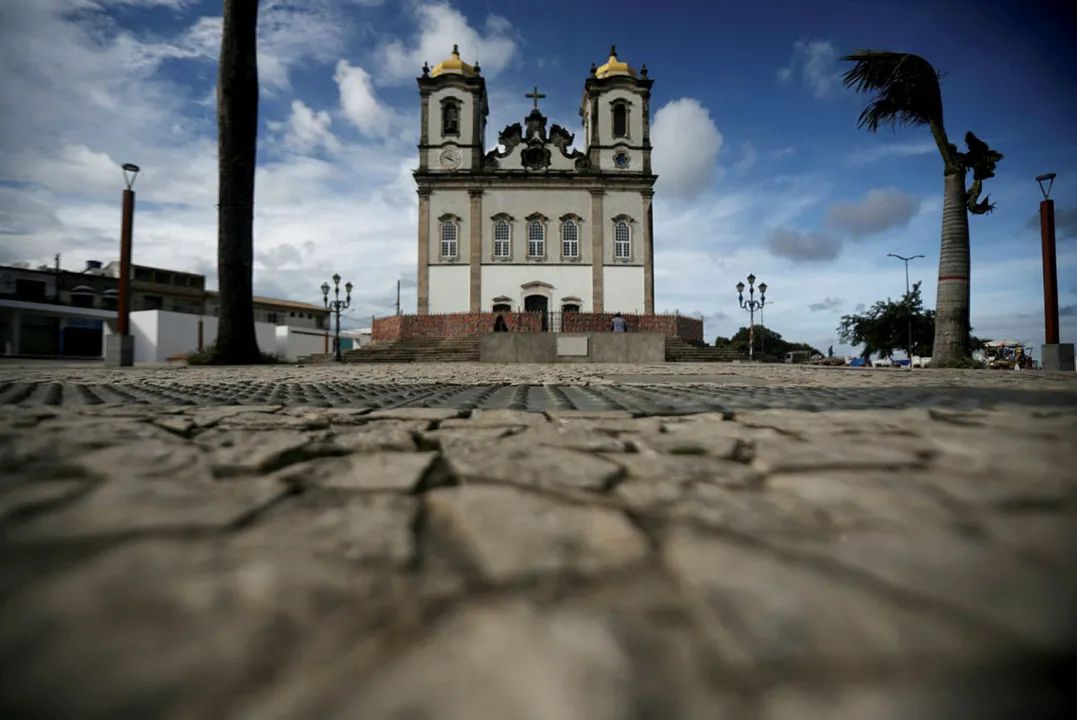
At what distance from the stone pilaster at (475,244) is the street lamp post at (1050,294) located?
73.5 ft

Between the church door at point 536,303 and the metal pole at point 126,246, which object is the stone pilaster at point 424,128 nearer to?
the church door at point 536,303

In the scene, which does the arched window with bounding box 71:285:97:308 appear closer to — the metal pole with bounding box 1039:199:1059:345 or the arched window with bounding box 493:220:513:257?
the arched window with bounding box 493:220:513:257

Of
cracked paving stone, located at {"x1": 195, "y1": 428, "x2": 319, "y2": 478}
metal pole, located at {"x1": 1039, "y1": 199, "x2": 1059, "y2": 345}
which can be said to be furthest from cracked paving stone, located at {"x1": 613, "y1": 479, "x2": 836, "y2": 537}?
metal pole, located at {"x1": 1039, "y1": 199, "x2": 1059, "y2": 345}

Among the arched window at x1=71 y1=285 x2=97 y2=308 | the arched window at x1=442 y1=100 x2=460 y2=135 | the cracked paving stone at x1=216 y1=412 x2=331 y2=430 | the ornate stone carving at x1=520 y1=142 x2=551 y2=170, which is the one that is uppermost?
the arched window at x1=442 y1=100 x2=460 y2=135

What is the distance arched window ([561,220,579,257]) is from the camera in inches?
1134

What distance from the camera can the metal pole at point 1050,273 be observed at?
369 inches

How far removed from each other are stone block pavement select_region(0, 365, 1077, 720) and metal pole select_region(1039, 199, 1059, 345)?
39.5ft

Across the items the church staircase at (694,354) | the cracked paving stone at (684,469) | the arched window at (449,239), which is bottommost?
the cracked paving stone at (684,469)

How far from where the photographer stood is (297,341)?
3406cm

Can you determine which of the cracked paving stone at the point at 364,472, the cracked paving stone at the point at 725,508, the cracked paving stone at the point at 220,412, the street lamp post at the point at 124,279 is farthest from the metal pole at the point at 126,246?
the cracked paving stone at the point at 725,508

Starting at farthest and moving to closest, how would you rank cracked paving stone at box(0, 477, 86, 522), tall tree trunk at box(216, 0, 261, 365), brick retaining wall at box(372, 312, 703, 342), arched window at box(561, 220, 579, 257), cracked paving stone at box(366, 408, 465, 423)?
arched window at box(561, 220, 579, 257) < brick retaining wall at box(372, 312, 703, 342) < tall tree trunk at box(216, 0, 261, 365) < cracked paving stone at box(366, 408, 465, 423) < cracked paving stone at box(0, 477, 86, 522)

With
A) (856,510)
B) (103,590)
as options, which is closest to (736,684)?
(856,510)

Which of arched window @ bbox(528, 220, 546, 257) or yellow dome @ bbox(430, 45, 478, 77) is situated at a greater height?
yellow dome @ bbox(430, 45, 478, 77)

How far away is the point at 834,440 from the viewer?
1186mm
